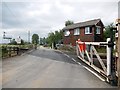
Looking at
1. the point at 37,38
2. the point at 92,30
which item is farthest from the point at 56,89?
the point at 37,38

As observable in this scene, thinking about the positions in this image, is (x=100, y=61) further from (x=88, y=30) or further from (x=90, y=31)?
(x=88, y=30)

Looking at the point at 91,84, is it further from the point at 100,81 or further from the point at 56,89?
the point at 56,89

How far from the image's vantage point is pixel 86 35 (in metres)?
49.0

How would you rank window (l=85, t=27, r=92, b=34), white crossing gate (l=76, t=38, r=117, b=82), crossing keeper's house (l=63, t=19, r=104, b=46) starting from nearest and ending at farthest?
white crossing gate (l=76, t=38, r=117, b=82), crossing keeper's house (l=63, t=19, r=104, b=46), window (l=85, t=27, r=92, b=34)

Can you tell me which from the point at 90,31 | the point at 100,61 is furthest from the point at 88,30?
the point at 100,61

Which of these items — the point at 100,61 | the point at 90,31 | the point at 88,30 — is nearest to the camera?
the point at 100,61

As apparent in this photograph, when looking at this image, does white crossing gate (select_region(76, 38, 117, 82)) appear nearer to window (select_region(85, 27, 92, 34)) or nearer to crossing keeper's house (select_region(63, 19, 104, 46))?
crossing keeper's house (select_region(63, 19, 104, 46))

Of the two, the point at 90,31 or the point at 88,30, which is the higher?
the point at 88,30

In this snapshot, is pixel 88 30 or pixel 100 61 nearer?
pixel 100 61

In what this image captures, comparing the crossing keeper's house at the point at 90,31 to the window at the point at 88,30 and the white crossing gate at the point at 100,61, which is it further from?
the white crossing gate at the point at 100,61

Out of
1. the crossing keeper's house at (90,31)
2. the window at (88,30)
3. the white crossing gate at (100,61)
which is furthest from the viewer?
the window at (88,30)

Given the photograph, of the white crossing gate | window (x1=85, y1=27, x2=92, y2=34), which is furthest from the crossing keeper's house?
the white crossing gate

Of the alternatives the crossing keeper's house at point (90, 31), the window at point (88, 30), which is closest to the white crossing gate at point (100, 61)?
the crossing keeper's house at point (90, 31)

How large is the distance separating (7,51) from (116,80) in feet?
56.7
